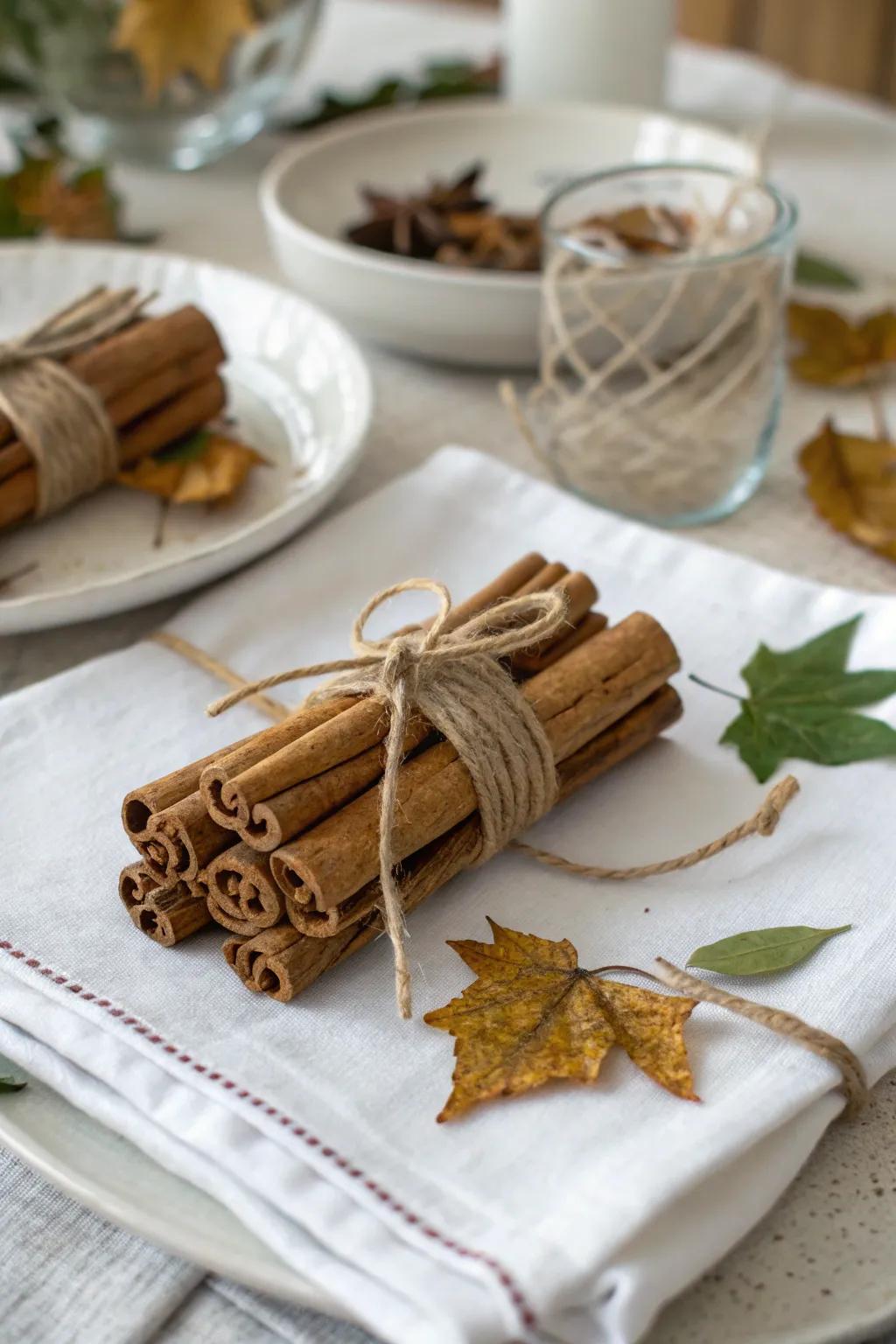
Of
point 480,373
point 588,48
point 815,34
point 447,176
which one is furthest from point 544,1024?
point 815,34

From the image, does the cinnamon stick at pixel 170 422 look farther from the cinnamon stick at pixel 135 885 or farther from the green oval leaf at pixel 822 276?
the green oval leaf at pixel 822 276

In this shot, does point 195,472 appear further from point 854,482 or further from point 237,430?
point 854,482

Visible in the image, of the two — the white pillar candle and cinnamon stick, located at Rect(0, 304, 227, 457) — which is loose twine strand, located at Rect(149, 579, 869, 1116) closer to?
cinnamon stick, located at Rect(0, 304, 227, 457)

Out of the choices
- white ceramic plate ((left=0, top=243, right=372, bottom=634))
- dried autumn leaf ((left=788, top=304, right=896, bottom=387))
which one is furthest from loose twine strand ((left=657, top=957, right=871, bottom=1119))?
dried autumn leaf ((left=788, top=304, right=896, bottom=387))

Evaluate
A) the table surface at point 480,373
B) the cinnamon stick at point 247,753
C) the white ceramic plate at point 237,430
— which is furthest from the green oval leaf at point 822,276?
the cinnamon stick at point 247,753

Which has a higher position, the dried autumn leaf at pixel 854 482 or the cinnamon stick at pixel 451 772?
the cinnamon stick at pixel 451 772

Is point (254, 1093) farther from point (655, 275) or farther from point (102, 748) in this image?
point (655, 275)
